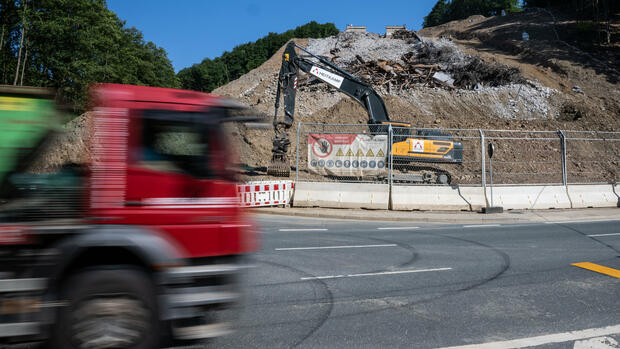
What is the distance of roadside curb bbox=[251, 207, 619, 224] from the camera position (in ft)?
45.5

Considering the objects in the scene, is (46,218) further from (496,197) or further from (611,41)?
(611,41)

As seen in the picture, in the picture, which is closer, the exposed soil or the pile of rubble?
the exposed soil

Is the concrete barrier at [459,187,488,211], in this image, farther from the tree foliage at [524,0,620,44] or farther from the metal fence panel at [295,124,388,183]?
the tree foliage at [524,0,620,44]

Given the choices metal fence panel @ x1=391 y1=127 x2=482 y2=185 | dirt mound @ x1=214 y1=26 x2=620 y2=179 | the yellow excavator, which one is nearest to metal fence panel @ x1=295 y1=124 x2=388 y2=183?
metal fence panel @ x1=391 y1=127 x2=482 y2=185

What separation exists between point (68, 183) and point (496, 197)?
48.5 feet

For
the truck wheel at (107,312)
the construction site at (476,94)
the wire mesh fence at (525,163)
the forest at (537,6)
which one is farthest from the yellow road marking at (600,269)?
the forest at (537,6)

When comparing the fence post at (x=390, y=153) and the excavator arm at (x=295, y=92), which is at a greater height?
the excavator arm at (x=295, y=92)

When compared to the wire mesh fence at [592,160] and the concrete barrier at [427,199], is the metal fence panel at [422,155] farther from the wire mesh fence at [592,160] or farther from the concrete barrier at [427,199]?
the wire mesh fence at [592,160]

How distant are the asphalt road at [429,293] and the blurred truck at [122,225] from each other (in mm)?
946

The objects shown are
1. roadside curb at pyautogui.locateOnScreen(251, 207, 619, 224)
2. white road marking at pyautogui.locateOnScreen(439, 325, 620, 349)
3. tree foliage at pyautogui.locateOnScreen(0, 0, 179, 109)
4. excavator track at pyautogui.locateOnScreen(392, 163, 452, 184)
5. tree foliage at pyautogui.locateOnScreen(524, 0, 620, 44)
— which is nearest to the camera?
white road marking at pyautogui.locateOnScreen(439, 325, 620, 349)

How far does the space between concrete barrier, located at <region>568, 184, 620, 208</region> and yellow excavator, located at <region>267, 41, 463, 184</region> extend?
527cm

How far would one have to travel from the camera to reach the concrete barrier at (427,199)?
15.3m

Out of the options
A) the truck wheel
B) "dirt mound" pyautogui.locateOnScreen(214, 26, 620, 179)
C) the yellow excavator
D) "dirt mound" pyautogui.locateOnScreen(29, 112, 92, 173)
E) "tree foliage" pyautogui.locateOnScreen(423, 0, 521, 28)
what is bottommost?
the truck wheel

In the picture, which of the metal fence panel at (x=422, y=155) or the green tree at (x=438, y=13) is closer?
the metal fence panel at (x=422, y=155)
